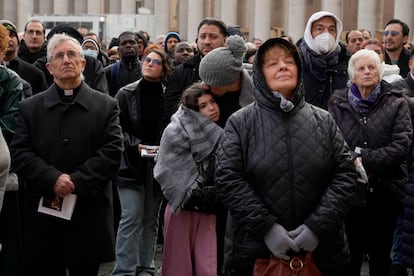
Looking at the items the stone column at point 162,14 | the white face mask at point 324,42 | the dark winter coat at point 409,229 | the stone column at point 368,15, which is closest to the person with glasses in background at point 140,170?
the white face mask at point 324,42

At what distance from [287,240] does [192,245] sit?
2.01 meters

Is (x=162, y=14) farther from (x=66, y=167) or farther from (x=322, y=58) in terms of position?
(x=66, y=167)

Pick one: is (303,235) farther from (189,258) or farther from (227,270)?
(189,258)

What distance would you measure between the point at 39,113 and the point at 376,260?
146 inches

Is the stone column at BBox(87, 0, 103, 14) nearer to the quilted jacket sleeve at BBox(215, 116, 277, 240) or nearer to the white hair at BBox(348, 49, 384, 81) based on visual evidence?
the white hair at BBox(348, 49, 384, 81)

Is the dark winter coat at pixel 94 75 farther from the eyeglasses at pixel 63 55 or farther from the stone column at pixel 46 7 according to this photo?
the stone column at pixel 46 7

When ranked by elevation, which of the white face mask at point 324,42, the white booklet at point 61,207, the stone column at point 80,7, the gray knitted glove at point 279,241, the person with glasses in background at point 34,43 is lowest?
the white booklet at point 61,207

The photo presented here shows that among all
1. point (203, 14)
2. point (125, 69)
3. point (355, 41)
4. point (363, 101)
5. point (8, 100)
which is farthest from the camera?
point (203, 14)

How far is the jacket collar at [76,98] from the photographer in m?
7.51

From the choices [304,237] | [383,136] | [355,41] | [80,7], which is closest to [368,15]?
[80,7]

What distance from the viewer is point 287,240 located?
6.01 metres

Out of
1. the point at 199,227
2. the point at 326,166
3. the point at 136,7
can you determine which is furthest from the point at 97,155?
the point at 136,7

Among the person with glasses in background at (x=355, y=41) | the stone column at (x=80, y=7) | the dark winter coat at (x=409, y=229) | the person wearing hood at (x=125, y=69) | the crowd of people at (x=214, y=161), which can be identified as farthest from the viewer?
the stone column at (x=80, y=7)

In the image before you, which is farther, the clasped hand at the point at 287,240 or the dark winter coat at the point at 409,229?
the dark winter coat at the point at 409,229
